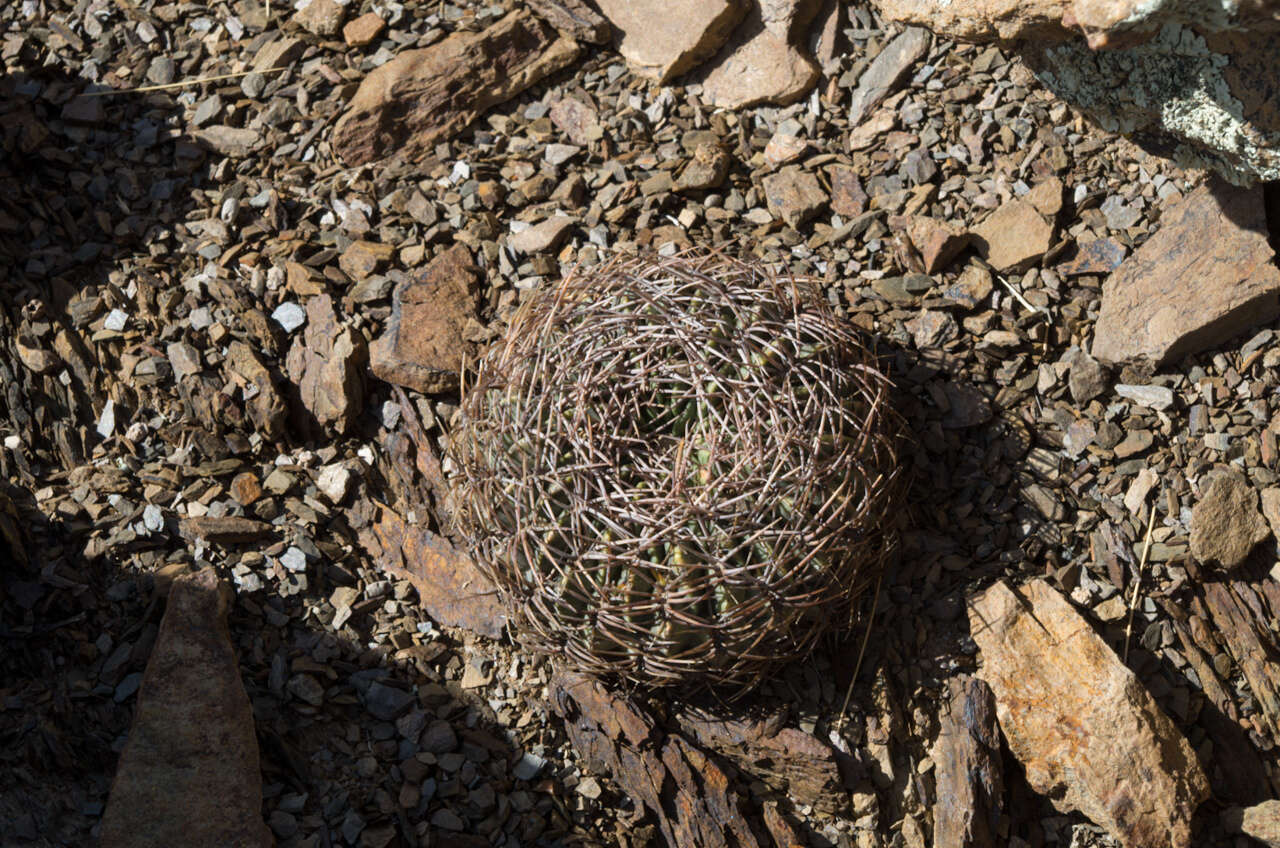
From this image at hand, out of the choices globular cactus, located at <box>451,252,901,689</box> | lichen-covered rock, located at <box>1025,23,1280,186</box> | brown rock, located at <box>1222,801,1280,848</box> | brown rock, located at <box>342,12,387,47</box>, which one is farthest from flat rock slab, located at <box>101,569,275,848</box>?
lichen-covered rock, located at <box>1025,23,1280,186</box>

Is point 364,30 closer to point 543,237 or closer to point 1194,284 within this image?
point 543,237

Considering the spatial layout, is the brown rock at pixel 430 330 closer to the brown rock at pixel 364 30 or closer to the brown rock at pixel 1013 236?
the brown rock at pixel 364 30

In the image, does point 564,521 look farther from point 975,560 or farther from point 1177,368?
point 1177,368

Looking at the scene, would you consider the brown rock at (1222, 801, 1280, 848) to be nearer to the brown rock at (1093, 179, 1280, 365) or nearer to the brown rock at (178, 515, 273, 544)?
the brown rock at (1093, 179, 1280, 365)

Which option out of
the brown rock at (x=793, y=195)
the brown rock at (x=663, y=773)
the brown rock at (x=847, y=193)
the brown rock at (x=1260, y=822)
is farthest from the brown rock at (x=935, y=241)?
the brown rock at (x=1260, y=822)

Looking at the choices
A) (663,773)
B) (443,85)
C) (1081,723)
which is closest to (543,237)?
(443,85)

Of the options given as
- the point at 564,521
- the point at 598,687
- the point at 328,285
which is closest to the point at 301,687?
the point at 598,687

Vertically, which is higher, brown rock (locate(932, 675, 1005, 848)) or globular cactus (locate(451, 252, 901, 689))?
globular cactus (locate(451, 252, 901, 689))
